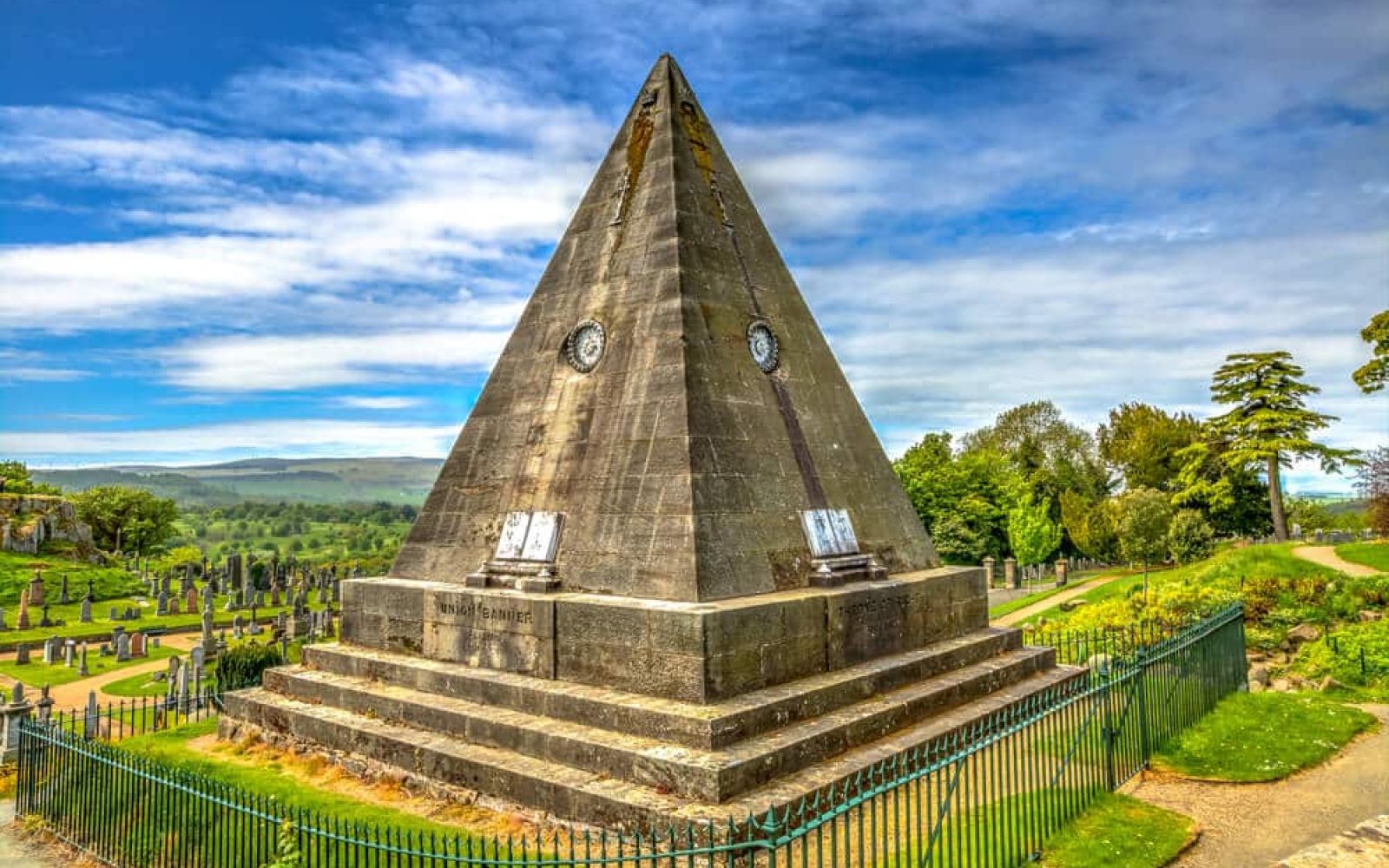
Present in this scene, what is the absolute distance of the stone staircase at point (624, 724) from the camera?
7578mm

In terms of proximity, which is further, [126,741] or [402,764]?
[126,741]

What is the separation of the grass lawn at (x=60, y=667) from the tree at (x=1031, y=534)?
121 ft

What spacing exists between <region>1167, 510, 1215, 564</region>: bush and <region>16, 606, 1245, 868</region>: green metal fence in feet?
83.1

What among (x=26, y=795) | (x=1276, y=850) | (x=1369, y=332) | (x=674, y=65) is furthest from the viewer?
(x=1369, y=332)

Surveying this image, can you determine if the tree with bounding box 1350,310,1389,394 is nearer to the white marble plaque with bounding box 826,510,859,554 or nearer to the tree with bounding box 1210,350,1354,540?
the tree with bounding box 1210,350,1354,540

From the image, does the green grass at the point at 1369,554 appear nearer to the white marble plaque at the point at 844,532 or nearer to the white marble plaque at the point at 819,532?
the white marble plaque at the point at 844,532

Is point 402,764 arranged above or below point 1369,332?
below

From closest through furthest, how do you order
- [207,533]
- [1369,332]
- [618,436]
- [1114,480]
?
[618,436] → [1369,332] → [1114,480] → [207,533]

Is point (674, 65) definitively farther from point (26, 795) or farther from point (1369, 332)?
point (1369, 332)

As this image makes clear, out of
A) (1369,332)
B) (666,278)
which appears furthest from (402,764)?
(1369,332)

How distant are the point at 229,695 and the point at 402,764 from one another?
417cm

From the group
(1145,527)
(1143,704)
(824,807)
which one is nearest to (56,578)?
(824,807)

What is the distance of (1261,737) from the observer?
412 inches

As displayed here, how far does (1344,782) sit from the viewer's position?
9.30 m
